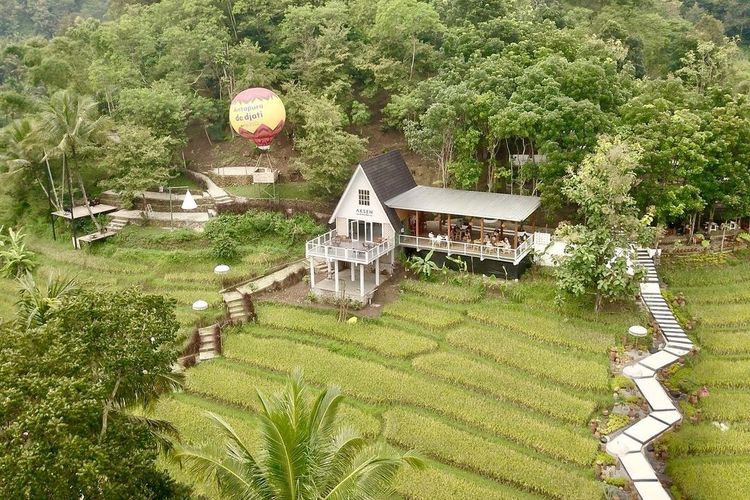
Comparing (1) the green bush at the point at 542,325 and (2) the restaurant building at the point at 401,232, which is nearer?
(1) the green bush at the point at 542,325

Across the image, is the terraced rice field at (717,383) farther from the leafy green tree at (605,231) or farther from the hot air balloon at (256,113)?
the hot air balloon at (256,113)

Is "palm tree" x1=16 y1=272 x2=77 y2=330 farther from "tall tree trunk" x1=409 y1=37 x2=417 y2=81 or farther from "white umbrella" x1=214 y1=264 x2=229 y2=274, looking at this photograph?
"tall tree trunk" x1=409 y1=37 x2=417 y2=81

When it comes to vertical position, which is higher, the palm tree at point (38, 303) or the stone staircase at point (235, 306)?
the palm tree at point (38, 303)

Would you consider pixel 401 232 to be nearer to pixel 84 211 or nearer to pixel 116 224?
pixel 116 224

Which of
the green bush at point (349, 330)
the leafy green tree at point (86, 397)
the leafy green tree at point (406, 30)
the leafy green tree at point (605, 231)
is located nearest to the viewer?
the leafy green tree at point (86, 397)

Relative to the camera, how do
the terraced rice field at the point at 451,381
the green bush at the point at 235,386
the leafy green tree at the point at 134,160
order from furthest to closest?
the leafy green tree at the point at 134,160
the green bush at the point at 235,386
the terraced rice field at the point at 451,381

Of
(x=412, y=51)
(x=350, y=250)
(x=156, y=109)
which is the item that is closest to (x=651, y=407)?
(x=350, y=250)

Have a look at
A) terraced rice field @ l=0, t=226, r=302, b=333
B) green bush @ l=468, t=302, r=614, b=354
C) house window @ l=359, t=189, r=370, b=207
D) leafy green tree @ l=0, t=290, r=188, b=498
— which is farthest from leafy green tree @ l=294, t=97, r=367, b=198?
leafy green tree @ l=0, t=290, r=188, b=498

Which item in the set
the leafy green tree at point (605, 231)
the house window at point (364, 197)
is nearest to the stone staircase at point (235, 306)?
the house window at point (364, 197)
